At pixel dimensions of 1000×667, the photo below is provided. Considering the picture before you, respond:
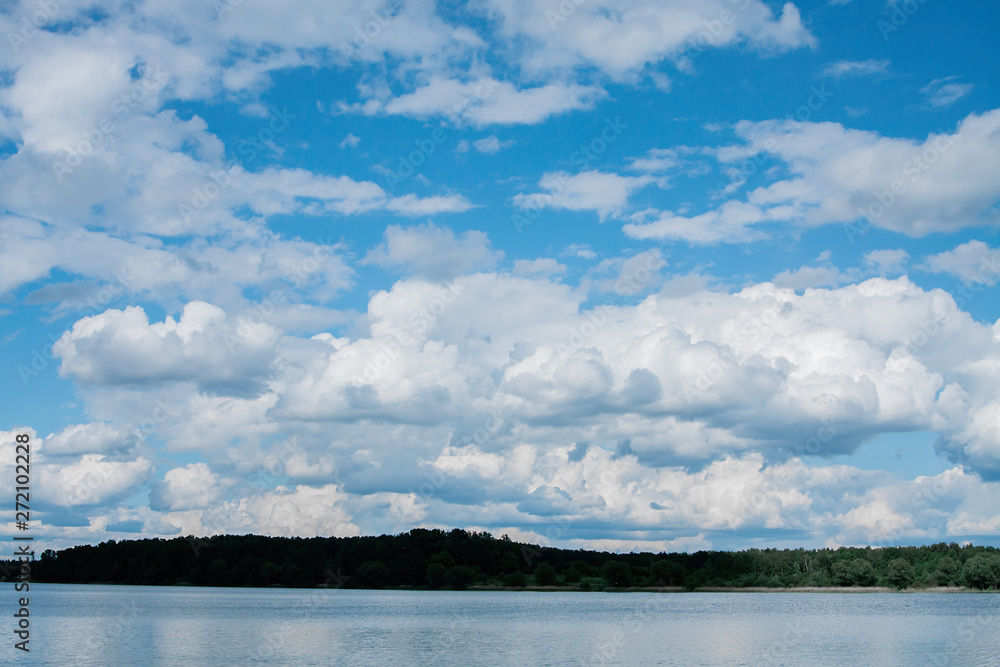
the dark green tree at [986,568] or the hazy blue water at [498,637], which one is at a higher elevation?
the hazy blue water at [498,637]

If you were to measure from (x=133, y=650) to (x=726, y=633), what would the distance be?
58.3m

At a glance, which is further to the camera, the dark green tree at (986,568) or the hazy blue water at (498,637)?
the dark green tree at (986,568)

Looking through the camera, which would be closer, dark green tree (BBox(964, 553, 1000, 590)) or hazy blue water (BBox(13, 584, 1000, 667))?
hazy blue water (BBox(13, 584, 1000, 667))

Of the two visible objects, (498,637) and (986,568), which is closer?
(498,637)

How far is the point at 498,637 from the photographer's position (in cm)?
8662

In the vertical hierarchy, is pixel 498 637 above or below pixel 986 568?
above

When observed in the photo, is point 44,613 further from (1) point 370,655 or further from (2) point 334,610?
(1) point 370,655

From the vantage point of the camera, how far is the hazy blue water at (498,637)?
217 ft

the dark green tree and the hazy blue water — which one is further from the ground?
the hazy blue water

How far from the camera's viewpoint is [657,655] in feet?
228

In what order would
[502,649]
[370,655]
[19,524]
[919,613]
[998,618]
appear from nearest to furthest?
1. [19,524]
2. [370,655]
3. [502,649]
4. [998,618]
5. [919,613]

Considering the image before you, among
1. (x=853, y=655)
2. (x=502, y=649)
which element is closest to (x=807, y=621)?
(x=853, y=655)

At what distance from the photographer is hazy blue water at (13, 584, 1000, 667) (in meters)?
66.1

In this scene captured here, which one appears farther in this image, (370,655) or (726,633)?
(726,633)
